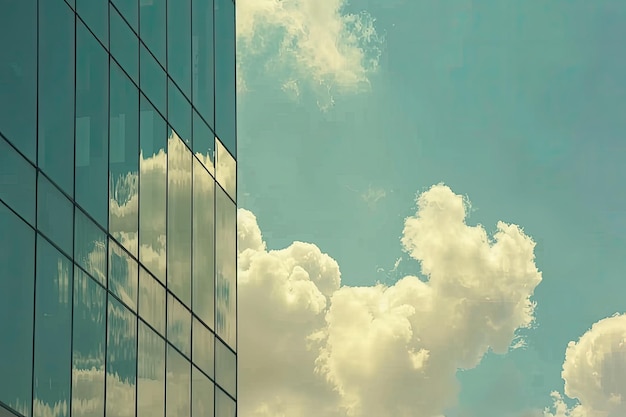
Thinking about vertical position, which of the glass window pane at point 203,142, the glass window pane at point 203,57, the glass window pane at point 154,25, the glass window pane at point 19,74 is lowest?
the glass window pane at point 19,74

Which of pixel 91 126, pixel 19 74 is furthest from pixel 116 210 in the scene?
pixel 19 74

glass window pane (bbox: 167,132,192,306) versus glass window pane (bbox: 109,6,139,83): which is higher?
glass window pane (bbox: 109,6,139,83)

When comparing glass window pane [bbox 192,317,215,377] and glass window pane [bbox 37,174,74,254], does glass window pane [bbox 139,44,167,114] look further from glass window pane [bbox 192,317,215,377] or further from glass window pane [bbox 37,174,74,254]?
glass window pane [bbox 37,174,74,254]

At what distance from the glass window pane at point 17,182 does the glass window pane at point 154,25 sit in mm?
8647

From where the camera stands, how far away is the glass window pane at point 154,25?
96.6 feet

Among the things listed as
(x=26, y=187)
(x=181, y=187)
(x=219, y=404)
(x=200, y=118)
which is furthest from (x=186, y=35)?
(x=26, y=187)

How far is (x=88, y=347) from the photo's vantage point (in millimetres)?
23438

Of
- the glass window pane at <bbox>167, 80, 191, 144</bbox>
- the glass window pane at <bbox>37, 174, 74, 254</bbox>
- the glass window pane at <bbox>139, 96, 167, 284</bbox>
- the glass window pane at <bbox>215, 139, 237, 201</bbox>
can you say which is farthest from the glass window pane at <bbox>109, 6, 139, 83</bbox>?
the glass window pane at <bbox>215, 139, 237, 201</bbox>

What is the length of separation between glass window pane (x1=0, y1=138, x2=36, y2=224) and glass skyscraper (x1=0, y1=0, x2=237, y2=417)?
38mm

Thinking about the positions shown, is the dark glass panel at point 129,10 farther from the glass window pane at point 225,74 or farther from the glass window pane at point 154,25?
the glass window pane at point 225,74

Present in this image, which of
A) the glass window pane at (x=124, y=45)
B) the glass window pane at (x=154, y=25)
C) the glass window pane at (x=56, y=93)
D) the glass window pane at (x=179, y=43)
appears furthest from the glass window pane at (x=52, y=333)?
the glass window pane at (x=179, y=43)

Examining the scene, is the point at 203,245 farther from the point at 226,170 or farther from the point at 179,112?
the point at 226,170

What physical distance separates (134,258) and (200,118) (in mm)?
7897

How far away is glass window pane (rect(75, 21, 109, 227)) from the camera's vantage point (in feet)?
79.3
